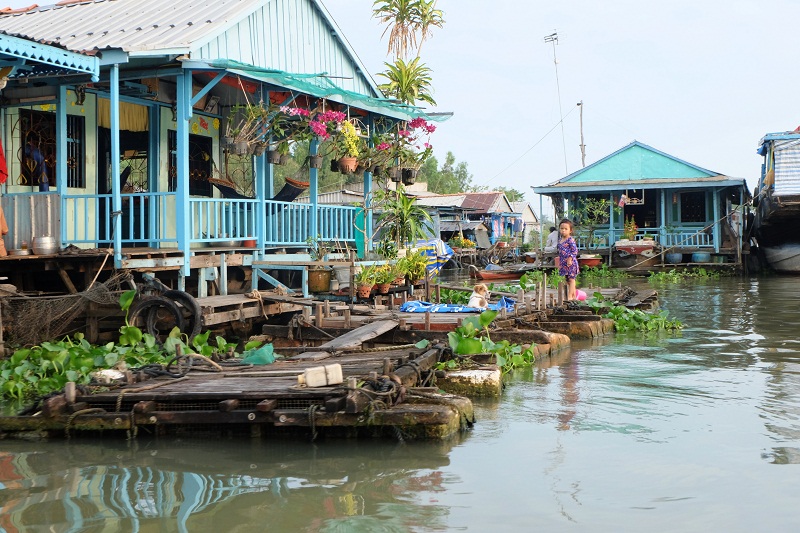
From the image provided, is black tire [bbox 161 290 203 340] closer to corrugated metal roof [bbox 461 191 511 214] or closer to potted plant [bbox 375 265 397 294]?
potted plant [bbox 375 265 397 294]

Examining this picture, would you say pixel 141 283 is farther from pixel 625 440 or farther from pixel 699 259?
pixel 699 259

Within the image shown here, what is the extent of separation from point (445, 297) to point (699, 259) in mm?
16037

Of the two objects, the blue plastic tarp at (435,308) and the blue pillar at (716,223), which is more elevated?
the blue pillar at (716,223)

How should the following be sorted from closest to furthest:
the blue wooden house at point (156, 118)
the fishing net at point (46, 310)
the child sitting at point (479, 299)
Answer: the fishing net at point (46, 310) → the blue wooden house at point (156, 118) → the child sitting at point (479, 299)

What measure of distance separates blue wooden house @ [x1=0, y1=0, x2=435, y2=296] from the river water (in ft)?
16.4

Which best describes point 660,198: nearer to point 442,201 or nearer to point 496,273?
point 496,273

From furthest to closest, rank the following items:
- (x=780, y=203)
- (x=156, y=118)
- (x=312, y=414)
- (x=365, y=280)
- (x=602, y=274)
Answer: (x=602, y=274) → (x=780, y=203) → (x=156, y=118) → (x=365, y=280) → (x=312, y=414)

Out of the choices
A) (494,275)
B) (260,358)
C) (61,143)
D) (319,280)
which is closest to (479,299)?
(319,280)

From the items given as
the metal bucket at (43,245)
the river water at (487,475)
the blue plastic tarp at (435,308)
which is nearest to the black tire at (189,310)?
the metal bucket at (43,245)

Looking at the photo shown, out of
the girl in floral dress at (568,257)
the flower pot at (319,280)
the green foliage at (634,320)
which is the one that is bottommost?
the green foliage at (634,320)

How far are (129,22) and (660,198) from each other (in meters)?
22.6

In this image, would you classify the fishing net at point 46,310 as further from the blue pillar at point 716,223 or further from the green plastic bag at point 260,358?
the blue pillar at point 716,223

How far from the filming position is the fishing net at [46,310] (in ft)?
32.1

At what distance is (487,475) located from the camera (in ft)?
19.6
